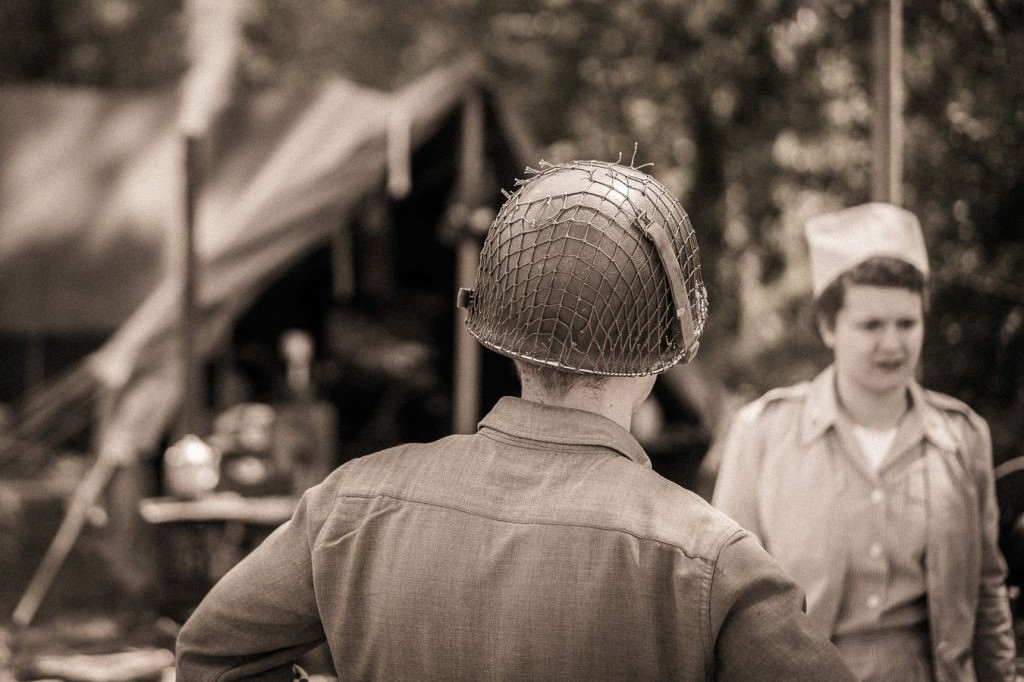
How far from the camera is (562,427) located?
1606 mm

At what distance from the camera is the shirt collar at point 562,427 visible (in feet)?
5.23

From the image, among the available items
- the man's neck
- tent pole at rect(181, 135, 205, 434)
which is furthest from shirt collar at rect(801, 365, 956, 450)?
tent pole at rect(181, 135, 205, 434)

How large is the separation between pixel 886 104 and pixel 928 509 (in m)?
1.58

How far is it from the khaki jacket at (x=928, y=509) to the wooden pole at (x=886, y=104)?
1.06 metres

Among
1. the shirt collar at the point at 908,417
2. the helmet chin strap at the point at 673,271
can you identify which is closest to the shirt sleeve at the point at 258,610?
the helmet chin strap at the point at 673,271

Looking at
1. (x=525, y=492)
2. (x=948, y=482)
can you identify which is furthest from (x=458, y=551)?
(x=948, y=482)

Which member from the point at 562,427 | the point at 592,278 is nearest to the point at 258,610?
the point at 562,427

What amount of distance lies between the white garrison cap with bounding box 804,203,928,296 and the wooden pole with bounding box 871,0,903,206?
91cm

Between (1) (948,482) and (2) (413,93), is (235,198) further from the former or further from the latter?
(1) (948,482)

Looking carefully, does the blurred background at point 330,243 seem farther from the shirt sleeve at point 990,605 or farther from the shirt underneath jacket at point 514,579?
the shirt underneath jacket at point 514,579

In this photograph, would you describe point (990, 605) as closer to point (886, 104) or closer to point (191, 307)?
point (886, 104)

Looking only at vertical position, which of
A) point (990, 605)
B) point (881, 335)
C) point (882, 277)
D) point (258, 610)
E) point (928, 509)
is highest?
point (882, 277)

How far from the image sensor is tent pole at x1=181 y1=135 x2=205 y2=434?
5383mm

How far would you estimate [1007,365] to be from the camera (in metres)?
3.99
